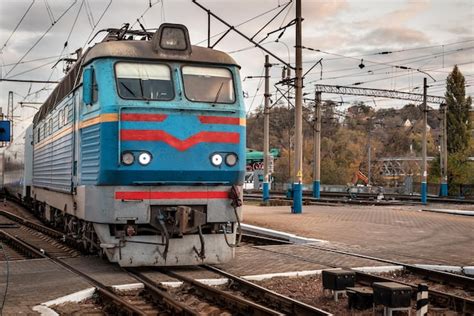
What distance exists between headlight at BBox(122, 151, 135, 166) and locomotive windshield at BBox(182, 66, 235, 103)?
145 centimetres

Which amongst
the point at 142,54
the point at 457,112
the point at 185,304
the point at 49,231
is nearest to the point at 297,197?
the point at 49,231

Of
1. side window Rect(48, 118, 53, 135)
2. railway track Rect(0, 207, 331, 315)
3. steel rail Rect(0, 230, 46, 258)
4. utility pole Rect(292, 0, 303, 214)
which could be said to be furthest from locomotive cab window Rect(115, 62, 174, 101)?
utility pole Rect(292, 0, 303, 214)

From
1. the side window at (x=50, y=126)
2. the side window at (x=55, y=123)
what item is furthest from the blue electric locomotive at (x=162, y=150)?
the side window at (x=50, y=126)

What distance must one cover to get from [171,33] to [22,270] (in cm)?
480

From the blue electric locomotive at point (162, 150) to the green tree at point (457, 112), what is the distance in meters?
49.5

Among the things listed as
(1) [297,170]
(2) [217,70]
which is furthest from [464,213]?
(2) [217,70]

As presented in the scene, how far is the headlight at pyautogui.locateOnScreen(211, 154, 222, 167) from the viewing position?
10562mm

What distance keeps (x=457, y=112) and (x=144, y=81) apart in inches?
2042

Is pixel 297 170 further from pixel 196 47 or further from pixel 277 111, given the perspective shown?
pixel 277 111

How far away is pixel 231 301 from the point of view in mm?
8086

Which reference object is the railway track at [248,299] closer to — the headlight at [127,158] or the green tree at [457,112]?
the headlight at [127,158]

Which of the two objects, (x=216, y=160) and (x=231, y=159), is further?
(x=231, y=159)

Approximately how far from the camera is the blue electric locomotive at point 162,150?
10.1 metres

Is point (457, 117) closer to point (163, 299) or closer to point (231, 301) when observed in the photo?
point (231, 301)
